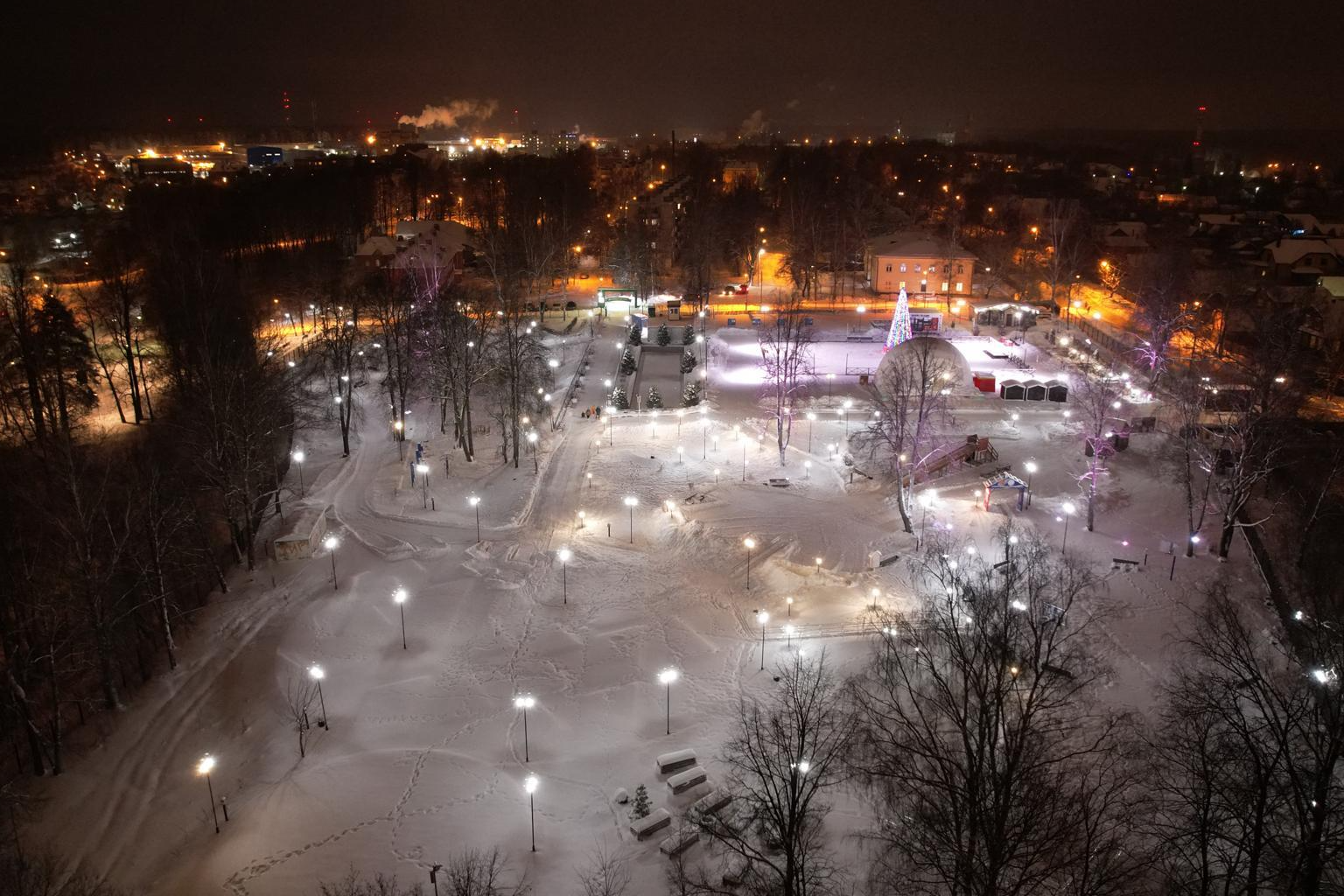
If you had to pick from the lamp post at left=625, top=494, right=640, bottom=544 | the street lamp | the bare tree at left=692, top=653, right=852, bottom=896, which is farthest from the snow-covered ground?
the bare tree at left=692, top=653, right=852, bottom=896

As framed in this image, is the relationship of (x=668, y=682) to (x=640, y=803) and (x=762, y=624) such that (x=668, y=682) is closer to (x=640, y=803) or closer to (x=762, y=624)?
(x=640, y=803)

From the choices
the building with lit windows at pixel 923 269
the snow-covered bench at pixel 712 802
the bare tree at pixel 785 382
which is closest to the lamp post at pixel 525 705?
the snow-covered bench at pixel 712 802

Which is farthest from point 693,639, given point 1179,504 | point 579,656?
point 1179,504

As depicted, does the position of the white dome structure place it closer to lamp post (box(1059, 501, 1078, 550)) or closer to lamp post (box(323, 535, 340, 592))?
lamp post (box(1059, 501, 1078, 550))

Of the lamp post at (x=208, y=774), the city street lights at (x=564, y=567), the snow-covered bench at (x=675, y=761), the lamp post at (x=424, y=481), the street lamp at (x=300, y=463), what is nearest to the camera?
the lamp post at (x=208, y=774)

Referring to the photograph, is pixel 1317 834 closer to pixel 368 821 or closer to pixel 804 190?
pixel 368 821

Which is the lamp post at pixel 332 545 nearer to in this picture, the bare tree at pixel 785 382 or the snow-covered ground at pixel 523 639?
the snow-covered ground at pixel 523 639
